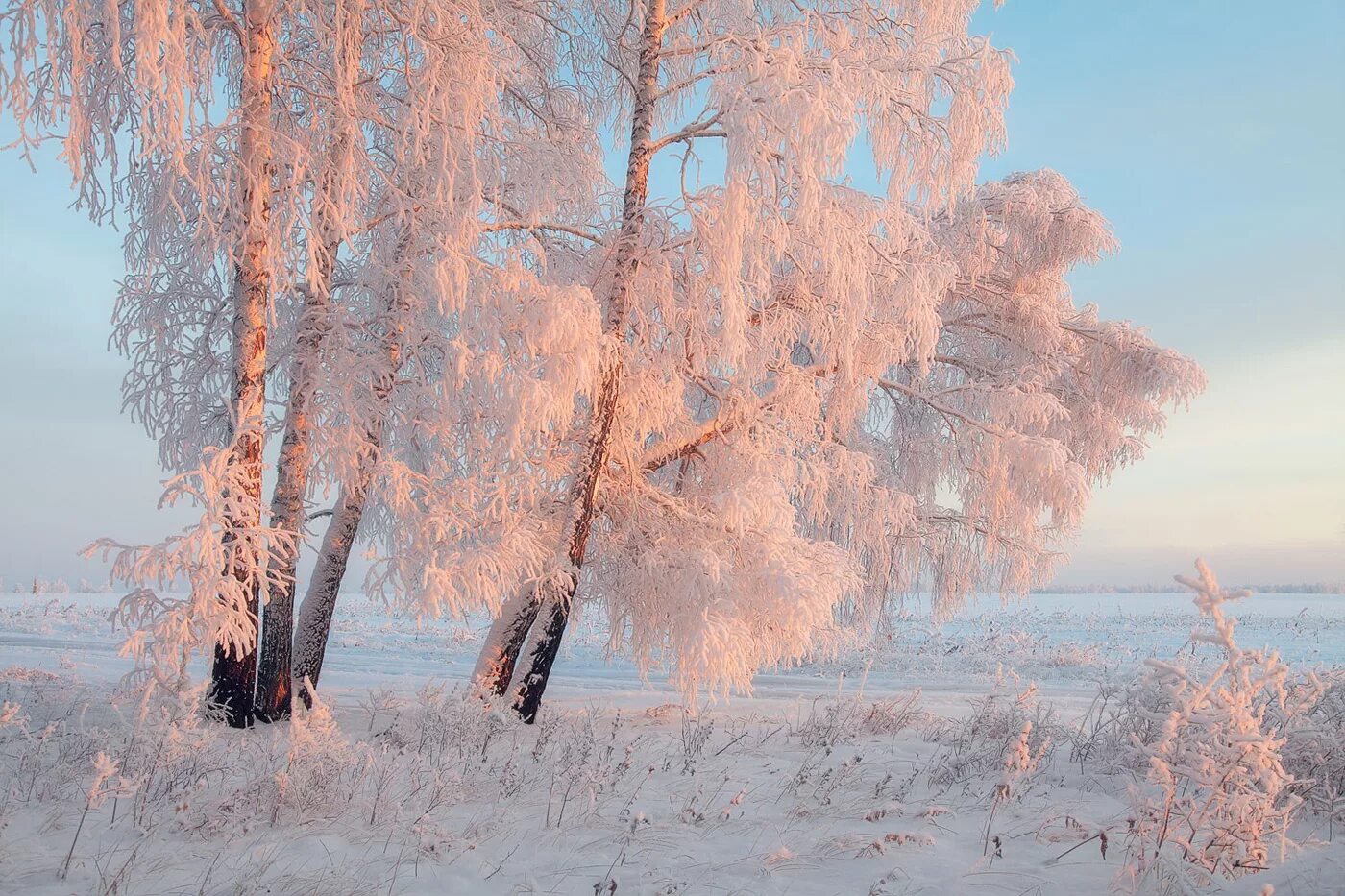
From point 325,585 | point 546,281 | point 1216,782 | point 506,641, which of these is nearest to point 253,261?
point 546,281

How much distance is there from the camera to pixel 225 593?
519 cm

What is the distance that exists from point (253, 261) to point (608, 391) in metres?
2.88

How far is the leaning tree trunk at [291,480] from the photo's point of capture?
6651 millimetres

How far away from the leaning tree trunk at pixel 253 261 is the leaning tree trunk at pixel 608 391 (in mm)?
2262

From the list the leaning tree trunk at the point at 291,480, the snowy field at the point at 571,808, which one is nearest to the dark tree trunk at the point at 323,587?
the leaning tree trunk at the point at 291,480

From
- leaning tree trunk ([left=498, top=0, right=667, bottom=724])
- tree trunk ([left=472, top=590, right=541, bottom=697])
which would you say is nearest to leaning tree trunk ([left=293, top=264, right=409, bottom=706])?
tree trunk ([left=472, top=590, right=541, bottom=697])

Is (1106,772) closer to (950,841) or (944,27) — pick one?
(950,841)

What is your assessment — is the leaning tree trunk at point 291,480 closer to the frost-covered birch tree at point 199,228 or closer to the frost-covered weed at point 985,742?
the frost-covered birch tree at point 199,228

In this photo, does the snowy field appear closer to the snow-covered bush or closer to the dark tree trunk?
the snow-covered bush

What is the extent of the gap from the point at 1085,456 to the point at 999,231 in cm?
340

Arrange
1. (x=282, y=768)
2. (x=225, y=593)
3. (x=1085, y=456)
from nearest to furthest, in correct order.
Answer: (x=282, y=768)
(x=225, y=593)
(x=1085, y=456)

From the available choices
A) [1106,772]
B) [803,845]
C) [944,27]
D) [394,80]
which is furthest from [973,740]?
[394,80]

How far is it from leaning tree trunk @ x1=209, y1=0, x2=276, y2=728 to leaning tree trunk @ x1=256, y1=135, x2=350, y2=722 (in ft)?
1.60

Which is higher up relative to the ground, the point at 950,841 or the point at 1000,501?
the point at 1000,501
